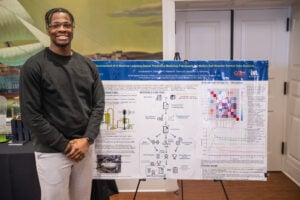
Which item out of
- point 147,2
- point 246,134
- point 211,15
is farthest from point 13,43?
point 246,134

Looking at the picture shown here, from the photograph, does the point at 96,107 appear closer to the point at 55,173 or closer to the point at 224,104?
the point at 55,173

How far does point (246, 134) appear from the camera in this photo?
1.89 meters

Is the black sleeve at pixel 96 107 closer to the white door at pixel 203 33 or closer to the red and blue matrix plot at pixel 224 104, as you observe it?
the red and blue matrix plot at pixel 224 104

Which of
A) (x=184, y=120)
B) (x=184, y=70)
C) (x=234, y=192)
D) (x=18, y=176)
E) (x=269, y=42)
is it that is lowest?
(x=234, y=192)

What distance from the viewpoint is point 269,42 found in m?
3.16

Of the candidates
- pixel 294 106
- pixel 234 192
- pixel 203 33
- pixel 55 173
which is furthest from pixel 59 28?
pixel 294 106

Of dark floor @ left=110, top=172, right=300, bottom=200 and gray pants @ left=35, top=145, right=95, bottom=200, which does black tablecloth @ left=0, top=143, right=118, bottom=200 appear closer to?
gray pants @ left=35, top=145, right=95, bottom=200

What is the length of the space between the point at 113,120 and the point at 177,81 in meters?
0.51

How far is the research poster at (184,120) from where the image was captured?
1.87m

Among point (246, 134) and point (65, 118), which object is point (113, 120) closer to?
point (65, 118)

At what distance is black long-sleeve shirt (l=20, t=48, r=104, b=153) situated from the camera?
1548mm

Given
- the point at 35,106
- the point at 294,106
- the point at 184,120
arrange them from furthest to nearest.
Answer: the point at 294,106 → the point at 184,120 → the point at 35,106

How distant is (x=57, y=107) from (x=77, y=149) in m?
0.26

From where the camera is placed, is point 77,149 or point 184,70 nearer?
point 77,149
